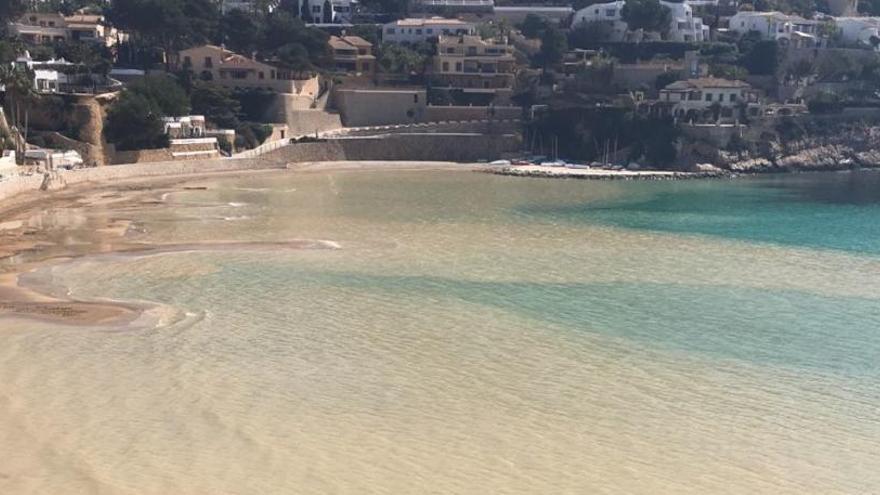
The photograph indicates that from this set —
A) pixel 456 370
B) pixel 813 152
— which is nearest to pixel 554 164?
pixel 813 152

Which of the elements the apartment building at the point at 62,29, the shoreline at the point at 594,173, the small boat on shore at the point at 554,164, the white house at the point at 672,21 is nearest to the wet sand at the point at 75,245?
the shoreline at the point at 594,173

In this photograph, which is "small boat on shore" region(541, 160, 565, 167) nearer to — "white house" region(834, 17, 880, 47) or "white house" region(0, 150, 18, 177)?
"white house" region(0, 150, 18, 177)

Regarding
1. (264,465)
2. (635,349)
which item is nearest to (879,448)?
(635,349)

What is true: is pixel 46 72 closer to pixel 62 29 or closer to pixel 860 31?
pixel 62 29

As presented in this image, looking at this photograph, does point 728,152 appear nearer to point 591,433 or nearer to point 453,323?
point 453,323

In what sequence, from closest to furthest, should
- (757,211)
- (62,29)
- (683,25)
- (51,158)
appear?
(757,211) < (51,158) < (62,29) < (683,25)

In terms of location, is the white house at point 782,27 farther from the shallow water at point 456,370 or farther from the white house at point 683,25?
the shallow water at point 456,370

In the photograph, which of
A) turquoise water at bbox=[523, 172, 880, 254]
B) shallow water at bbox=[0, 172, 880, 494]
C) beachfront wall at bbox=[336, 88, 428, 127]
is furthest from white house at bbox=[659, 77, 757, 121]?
shallow water at bbox=[0, 172, 880, 494]
